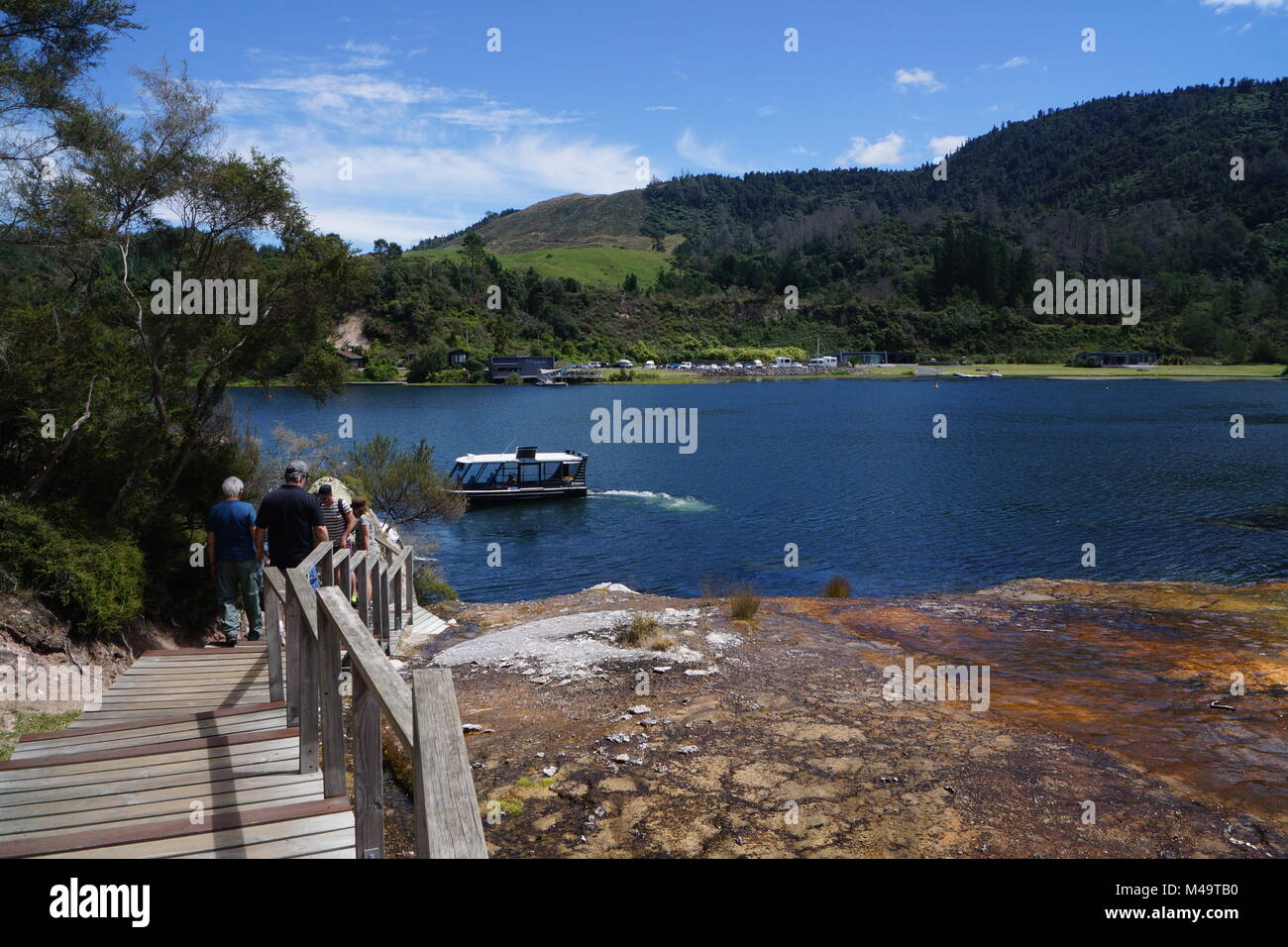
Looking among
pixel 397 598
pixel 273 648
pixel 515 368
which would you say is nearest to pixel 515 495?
pixel 397 598

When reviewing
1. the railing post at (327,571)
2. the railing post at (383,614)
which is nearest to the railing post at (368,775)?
the railing post at (327,571)

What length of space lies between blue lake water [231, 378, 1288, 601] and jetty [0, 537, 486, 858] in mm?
21898

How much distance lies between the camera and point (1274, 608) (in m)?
20.3

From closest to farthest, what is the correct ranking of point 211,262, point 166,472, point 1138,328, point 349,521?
point 349,521, point 166,472, point 211,262, point 1138,328

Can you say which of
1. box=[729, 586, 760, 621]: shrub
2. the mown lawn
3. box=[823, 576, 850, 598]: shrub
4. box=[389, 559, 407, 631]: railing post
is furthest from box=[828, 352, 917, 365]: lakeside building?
box=[389, 559, 407, 631]: railing post

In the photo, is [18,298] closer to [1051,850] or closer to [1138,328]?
[1051,850]

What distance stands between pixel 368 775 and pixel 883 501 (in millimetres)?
40911

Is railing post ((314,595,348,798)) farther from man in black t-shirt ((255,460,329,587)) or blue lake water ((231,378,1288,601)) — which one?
blue lake water ((231,378,1288,601))

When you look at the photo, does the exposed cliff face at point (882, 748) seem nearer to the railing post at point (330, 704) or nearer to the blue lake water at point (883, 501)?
the railing post at point (330, 704)

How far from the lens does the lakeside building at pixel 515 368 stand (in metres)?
138

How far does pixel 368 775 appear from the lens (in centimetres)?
423

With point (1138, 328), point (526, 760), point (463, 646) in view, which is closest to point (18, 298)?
point (463, 646)

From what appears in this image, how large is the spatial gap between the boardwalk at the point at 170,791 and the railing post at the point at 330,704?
0.12m
